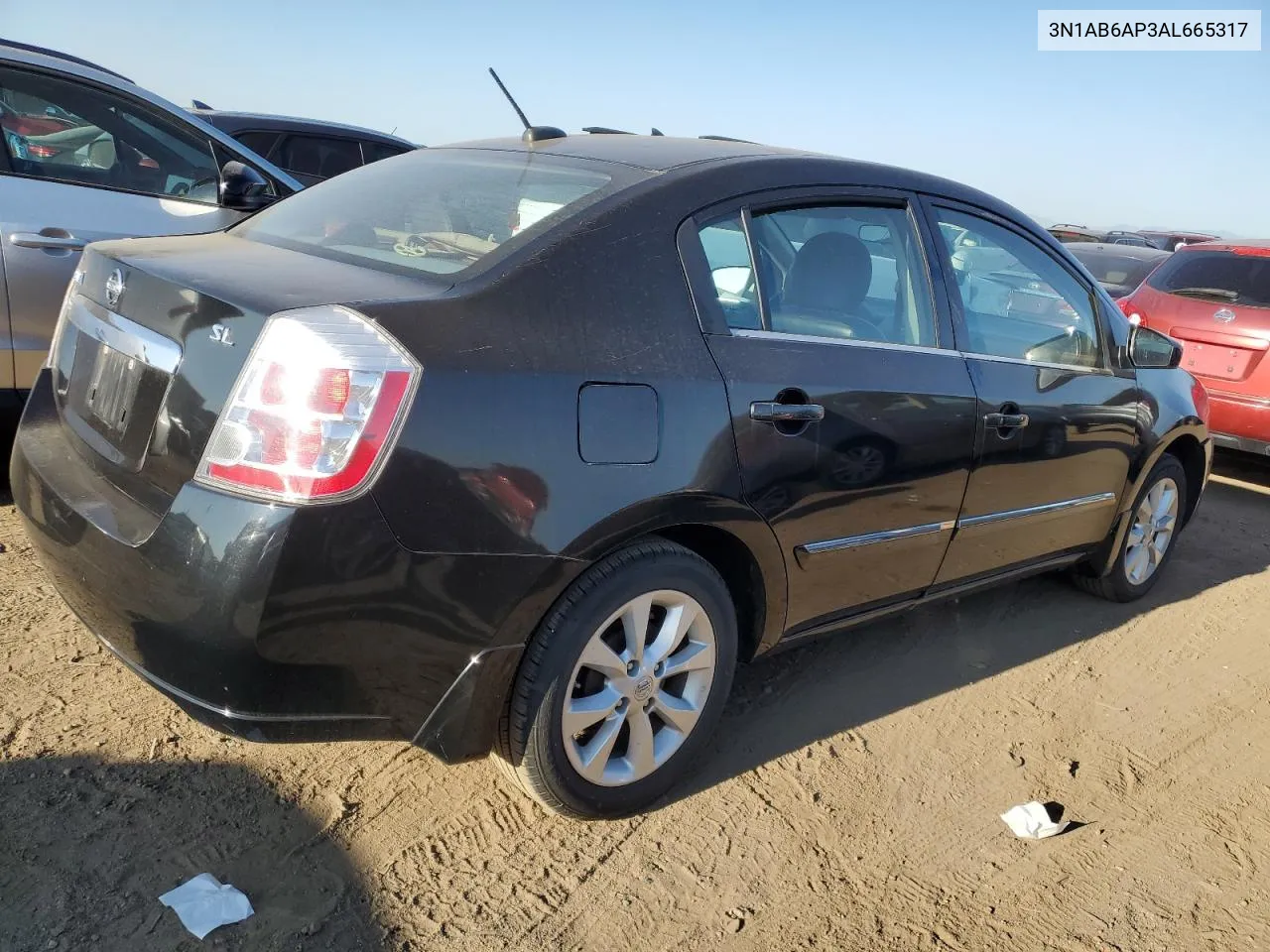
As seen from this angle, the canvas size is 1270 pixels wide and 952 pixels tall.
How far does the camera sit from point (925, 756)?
3168 mm

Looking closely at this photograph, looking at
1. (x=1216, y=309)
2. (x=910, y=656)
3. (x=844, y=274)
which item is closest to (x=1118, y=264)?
(x=1216, y=309)

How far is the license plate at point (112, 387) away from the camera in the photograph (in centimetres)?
235

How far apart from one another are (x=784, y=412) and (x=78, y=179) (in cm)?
327

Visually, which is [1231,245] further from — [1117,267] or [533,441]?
[533,441]

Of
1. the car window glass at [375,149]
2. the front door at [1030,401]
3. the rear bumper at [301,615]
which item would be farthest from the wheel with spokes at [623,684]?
the car window glass at [375,149]

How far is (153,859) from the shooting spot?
2.30m

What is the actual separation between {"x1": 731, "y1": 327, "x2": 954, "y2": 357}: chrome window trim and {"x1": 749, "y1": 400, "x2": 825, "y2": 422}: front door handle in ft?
0.62

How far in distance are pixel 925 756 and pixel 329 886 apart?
1778mm

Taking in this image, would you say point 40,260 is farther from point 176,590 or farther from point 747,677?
point 747,677

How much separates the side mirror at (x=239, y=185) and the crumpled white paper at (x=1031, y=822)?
12.2ft

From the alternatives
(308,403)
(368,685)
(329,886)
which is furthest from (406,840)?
(308,403)

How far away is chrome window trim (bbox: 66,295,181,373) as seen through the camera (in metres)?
2.25

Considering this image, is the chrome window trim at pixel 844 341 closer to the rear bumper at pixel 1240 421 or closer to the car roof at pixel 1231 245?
the rear bumper at pixel 1240 421

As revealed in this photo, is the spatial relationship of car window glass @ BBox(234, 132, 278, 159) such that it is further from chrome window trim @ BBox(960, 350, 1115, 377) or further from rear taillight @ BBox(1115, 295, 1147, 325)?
chrome window trim @ BBox(960, 350, 1115, 377)
